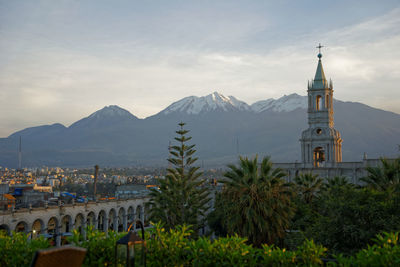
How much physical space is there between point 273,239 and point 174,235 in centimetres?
1069

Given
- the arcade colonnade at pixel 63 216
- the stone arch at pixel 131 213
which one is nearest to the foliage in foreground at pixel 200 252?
the arcade colonnade at pixel 63 216

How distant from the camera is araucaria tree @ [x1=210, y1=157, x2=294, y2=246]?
19125mm

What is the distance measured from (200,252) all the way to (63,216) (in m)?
35.3

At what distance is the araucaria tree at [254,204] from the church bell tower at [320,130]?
1083 inches

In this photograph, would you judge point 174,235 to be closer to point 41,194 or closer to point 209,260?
point 209,260

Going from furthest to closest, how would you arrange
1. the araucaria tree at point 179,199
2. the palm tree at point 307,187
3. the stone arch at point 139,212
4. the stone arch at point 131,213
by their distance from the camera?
the stone arch at point 139,212
the stone arch at point 131,213
the araucaria tree at point 179,199
the palm tree at point 307,187

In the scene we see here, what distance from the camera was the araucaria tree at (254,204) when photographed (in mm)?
19125

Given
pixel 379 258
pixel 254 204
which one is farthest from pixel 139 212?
pixel 379 258

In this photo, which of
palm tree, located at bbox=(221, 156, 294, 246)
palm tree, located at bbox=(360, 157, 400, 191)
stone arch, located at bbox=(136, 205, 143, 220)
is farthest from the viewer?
stone arch, located at bbox=(136, 205, 143, 220)

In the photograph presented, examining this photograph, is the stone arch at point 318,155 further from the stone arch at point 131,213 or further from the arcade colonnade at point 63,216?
the stone arch at point 131,213

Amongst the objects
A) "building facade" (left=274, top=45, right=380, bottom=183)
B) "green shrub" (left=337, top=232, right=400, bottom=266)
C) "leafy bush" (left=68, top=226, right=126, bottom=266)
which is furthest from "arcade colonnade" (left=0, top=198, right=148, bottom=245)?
"building facade" (left=274, top=45, right=380, bottom=183)

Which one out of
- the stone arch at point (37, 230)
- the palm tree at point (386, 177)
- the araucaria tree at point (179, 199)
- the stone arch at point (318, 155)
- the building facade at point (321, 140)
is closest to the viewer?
the palm tree at point (386, 177)

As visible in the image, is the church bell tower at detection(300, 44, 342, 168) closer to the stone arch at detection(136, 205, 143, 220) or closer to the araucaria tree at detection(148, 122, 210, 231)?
the araucaria tree at detection(148, 122, 210, 231)

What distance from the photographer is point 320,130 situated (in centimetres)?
4719
